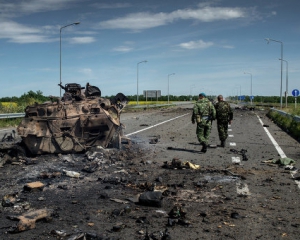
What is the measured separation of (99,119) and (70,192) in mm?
4811

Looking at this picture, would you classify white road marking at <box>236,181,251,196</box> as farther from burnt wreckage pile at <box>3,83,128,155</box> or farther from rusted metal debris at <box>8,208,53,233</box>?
burnt wreckage pile at <box>3,83,128,155</box>

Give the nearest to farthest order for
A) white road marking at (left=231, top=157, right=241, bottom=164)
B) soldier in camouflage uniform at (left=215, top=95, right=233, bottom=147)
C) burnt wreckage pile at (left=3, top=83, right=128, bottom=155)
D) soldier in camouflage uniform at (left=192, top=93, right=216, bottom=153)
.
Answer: white road marking at (left=231, top=157, right=241, bottom=164), burnt wreckage pile at (left=3, top=83, right=128, bottom=155), soldier in camouflage uniform at (left=192, top=93, right=216, bottom=153), soldier in camouflage uniform at (left=215, top=95, right=233, bottom=147)

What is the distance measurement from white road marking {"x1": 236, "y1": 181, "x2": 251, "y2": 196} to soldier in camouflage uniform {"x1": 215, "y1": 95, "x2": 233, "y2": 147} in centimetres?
655

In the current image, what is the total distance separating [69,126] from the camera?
12.0 m

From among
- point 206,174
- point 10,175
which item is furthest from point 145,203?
point 10,175

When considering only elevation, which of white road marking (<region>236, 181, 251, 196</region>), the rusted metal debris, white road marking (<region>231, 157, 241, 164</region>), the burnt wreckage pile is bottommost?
white road marking (<region>231, 157, 241, 164</region>)

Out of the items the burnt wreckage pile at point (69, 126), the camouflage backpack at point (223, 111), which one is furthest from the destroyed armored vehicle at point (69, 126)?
the camouflage backpack at point (223, 111)

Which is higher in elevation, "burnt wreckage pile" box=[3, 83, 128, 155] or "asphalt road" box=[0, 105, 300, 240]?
"burnt wreckage pile" box=[3, 83, 128, 155]

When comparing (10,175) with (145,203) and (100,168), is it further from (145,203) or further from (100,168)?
(145,203)

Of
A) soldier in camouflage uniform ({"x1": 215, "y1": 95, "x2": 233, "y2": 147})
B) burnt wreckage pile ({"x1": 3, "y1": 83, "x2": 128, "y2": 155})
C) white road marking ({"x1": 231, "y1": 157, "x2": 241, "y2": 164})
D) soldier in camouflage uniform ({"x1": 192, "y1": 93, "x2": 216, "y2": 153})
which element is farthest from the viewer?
soldier in camouflage uniform ({"x1": 215, "y1": 95, "x2": 233, "y2": 147})

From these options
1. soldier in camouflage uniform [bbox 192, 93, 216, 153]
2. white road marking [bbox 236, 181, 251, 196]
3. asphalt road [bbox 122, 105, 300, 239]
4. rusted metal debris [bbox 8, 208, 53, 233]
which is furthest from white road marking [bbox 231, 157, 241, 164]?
rusted metal debris [bbox 8, 208, 53, 233]

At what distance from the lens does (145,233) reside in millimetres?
5301

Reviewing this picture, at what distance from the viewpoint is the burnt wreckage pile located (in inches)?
461

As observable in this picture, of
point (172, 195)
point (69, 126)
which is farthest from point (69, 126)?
point (172, 195)
